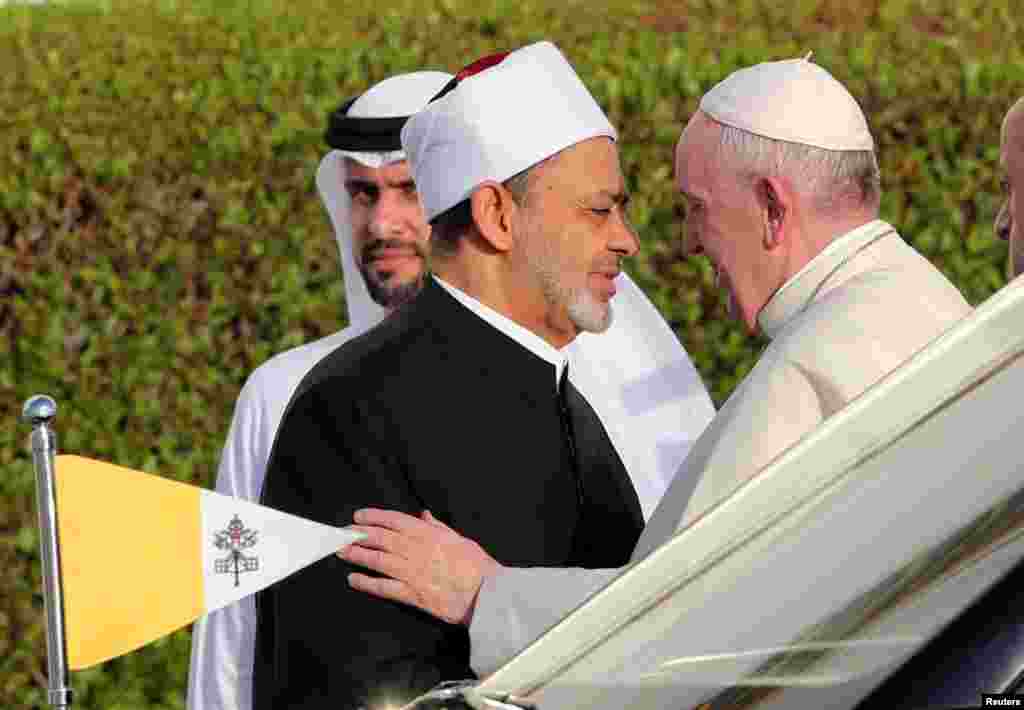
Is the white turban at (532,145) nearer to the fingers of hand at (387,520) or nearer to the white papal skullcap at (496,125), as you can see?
the white papal skullcap at (496,125)

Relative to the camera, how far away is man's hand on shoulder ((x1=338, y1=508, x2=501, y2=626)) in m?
2.95

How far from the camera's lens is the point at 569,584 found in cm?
296

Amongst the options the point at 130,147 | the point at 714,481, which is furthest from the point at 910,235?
the point at 714,481

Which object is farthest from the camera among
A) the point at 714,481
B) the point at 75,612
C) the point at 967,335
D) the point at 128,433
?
the point at 128,433

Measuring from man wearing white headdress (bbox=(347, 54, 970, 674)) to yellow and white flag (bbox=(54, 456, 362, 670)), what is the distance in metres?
0.44

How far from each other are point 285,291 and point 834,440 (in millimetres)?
5301

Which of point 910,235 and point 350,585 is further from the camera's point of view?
point 910,235

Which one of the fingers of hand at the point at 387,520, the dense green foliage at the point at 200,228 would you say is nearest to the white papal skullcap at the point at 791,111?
the fingers of hand at the point at 387,520

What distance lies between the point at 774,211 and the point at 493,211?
0.51 meters

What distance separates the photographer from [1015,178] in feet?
11.8

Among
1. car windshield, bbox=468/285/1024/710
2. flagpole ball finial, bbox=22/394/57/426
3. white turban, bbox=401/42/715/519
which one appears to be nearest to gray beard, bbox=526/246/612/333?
white turban, bbox=401/42/715/519

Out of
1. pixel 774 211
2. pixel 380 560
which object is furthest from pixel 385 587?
pixel 774 211

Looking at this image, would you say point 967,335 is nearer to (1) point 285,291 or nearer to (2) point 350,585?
(2) point 350,585

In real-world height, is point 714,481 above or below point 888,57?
below
